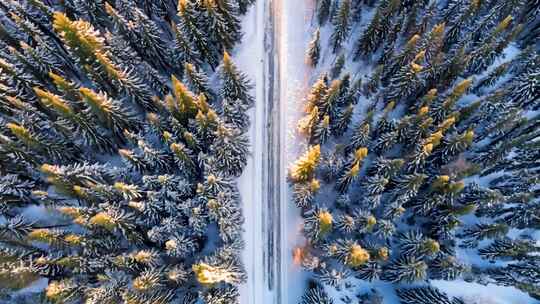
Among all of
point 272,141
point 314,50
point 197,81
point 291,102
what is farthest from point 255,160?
point 314,50

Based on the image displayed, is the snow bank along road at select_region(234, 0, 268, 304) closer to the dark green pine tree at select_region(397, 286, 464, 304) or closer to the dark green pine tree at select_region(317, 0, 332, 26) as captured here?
the dark green pine tree at select_region(317, 0, 332, 26)

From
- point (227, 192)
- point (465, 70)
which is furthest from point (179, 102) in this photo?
point (465, 70)

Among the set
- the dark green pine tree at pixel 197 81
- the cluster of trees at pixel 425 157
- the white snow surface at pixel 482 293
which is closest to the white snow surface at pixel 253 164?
the cluster of trees at pixel 425 157

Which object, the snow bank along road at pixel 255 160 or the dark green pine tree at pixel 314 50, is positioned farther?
the dark green pine tree at pixel 314 50

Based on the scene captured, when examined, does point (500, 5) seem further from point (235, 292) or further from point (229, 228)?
point (235, 292)

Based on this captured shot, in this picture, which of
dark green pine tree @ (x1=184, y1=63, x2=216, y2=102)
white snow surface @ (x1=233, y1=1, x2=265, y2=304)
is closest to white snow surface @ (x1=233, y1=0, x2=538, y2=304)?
white snow surface @ (x1=233, y1=1, x2=265, y2=304)

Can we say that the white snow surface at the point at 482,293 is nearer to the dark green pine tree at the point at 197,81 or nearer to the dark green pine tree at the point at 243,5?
the dark green pine tree at the point at 197,81

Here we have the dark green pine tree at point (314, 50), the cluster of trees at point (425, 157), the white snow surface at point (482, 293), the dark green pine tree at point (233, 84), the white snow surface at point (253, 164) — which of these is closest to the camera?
the cluster of trees at point (425, 157)

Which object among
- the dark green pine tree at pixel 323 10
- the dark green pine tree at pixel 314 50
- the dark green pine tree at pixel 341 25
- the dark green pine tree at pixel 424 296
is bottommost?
the dark green pine tree at pixel 424 296
